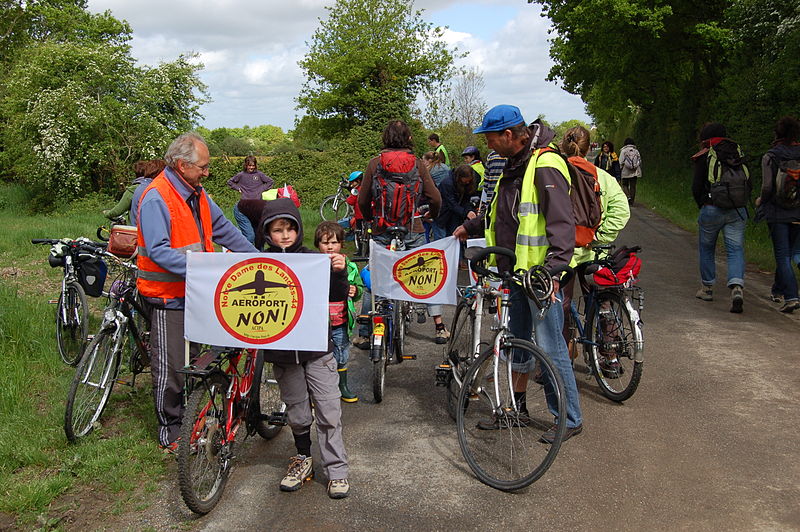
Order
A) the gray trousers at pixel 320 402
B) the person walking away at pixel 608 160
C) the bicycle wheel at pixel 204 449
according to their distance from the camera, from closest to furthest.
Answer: the bicycle wheel at pixel 204 449, the gray trousers at pixel 320 402, the person walking away at pixel 608 160

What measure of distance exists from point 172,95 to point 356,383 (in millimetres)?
22258

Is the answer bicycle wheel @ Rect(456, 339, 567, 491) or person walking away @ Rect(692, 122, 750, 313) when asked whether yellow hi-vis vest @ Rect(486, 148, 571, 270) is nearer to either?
bicycle wheel @ Rect(456, 339, 567, 491)

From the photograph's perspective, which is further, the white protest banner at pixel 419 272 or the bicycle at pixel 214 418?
the white protest banner at pixel 419 272

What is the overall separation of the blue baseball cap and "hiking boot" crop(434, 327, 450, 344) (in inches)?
135

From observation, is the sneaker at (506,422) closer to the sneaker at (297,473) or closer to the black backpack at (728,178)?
the sneaker at (297,473)

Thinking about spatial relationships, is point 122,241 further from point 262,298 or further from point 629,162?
point 629,162

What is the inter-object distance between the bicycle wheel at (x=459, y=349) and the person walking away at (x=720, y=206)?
4.38 m

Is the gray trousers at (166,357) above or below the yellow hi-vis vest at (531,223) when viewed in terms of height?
below

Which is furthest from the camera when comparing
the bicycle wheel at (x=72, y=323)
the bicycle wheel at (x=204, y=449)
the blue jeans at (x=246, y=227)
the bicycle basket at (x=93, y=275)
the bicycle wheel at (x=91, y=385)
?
the blue jeans at (x=246, y=227)

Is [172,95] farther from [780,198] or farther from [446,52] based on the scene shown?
[780,198]

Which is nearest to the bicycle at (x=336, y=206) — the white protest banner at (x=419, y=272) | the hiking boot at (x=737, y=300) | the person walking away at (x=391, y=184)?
the person walking away at (x=391, y=184)

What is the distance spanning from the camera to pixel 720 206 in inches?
328

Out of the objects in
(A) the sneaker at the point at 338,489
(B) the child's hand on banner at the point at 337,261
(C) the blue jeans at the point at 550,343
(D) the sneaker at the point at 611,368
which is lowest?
(A) the sneaker at the point at 338,489

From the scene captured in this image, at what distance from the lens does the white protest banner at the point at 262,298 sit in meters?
4.00
